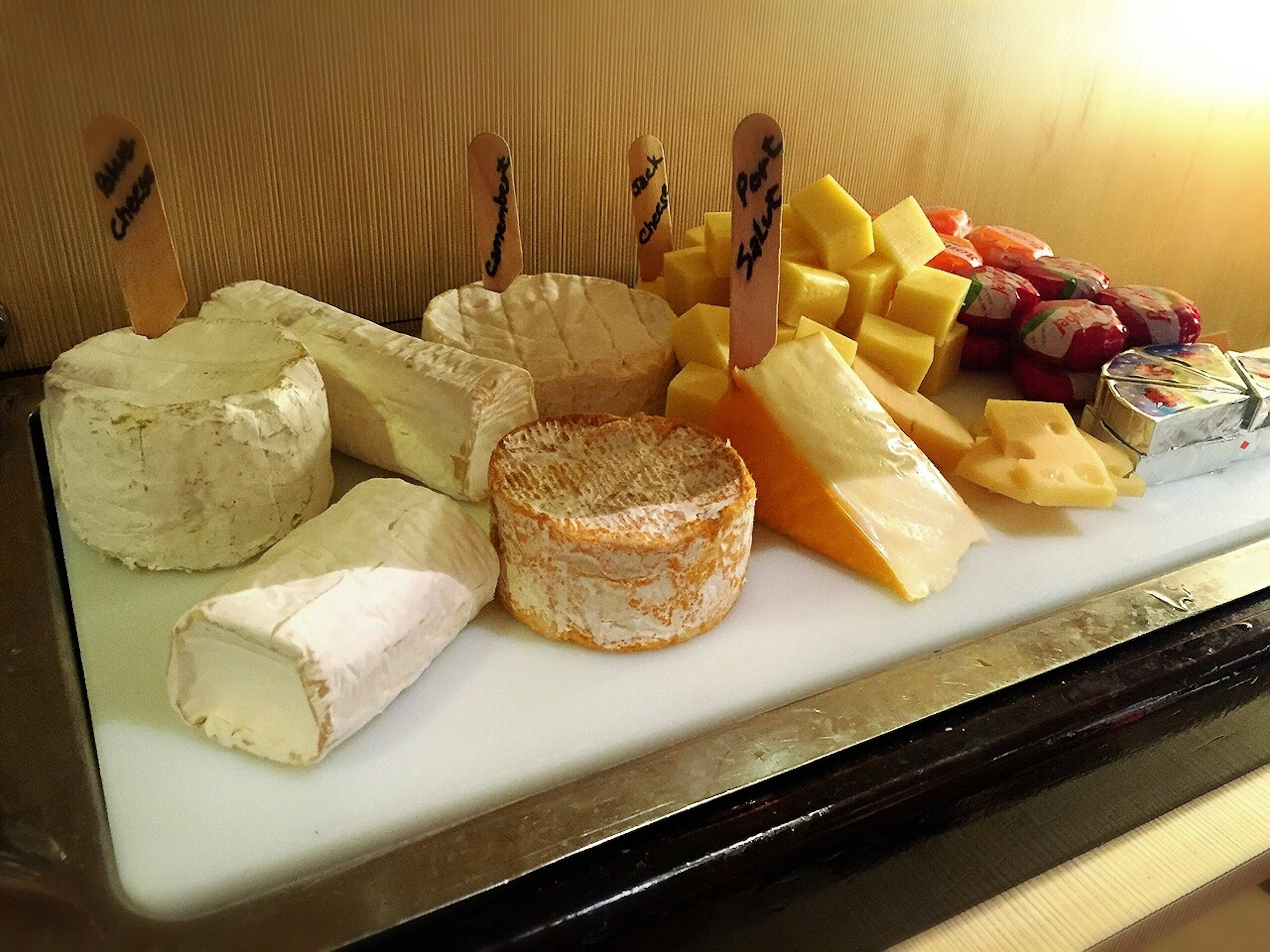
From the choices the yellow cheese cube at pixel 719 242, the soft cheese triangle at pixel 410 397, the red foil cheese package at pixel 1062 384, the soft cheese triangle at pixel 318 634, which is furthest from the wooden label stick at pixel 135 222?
the red foil cheese package at pixel 1062 384

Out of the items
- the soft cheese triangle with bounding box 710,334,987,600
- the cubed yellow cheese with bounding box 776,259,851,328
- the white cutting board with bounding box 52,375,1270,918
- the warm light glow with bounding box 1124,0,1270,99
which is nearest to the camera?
the white cutting board with bounding box 52,375,1270,918

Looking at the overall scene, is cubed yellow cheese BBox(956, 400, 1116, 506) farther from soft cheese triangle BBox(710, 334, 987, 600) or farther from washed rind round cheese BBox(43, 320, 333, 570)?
washed rind round cheese BBox(43, 320, 333, 570)

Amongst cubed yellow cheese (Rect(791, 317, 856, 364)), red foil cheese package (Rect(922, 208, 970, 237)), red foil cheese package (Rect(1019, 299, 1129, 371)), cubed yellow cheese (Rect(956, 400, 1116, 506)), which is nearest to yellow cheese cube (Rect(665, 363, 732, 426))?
cubed yellow cheese (Rect(791, 317, 856, 364))

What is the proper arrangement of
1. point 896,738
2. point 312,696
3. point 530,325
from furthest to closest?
point 530,325, point 896,738, point 312,696

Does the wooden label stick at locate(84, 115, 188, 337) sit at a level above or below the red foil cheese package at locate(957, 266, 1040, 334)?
above

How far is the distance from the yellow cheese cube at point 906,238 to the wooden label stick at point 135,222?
1025 mm

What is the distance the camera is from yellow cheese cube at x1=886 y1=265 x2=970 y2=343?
1490 millimetres

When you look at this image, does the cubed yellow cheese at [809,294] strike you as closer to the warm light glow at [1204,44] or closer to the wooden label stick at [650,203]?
the wooden label stick at [650,203]

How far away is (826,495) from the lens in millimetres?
1178

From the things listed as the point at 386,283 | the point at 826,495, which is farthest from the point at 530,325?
the point at 826,495

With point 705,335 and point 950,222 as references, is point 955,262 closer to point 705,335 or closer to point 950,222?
point 950,222

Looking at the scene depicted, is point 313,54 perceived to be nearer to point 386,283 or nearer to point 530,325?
point 386,283

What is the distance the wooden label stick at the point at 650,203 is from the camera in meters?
1.51

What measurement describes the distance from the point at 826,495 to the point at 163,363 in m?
0.84
